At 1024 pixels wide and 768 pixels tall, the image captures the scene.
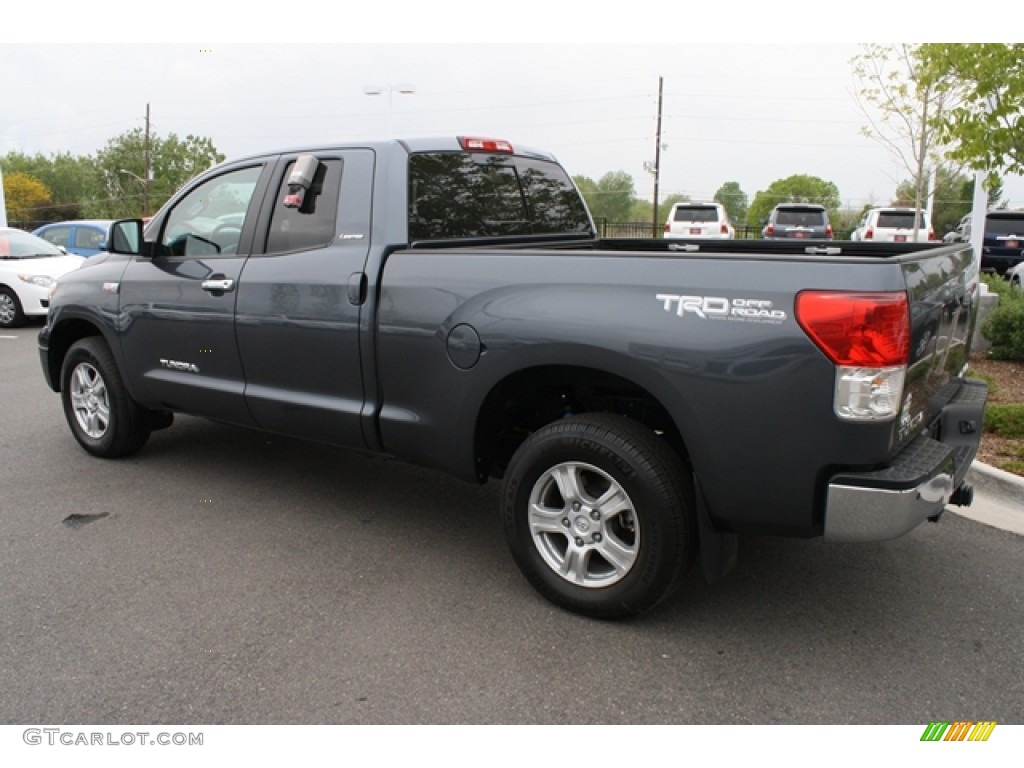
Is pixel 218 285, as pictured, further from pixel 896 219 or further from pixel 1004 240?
pixel 1004 240

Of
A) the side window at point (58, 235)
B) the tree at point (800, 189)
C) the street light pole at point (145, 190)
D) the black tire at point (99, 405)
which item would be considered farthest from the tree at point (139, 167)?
the black tire at point (99, 405)

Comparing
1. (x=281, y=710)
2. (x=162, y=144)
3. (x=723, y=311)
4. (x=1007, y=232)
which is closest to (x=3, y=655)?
(x=281, y=710)

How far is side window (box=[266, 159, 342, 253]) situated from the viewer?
4.06 m

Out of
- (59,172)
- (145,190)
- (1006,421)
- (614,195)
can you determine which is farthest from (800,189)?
(1006,421)

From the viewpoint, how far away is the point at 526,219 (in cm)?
458

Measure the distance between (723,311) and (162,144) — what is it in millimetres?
86640

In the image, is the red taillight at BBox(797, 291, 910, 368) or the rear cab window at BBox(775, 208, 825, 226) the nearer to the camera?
the red taillight at BBox(797, 291, 910, 368)

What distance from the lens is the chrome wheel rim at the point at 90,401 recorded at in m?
5.40

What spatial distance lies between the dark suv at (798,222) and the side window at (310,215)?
18.0 m

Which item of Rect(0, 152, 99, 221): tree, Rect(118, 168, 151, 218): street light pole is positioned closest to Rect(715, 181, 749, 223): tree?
Rect(118, 168, 151, 218): street light pole

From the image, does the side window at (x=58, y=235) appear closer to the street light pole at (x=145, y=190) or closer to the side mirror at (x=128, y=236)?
the side mirror at (x=128, y=236)

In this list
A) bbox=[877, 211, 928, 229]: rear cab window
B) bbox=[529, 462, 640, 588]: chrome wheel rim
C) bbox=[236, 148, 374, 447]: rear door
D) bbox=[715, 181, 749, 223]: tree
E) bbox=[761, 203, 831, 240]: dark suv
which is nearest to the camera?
bbox=[529, 462, 640, 588]: chrome wheel rim

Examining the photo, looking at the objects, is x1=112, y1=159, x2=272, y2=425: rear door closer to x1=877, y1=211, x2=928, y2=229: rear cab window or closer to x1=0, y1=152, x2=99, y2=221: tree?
x1=877, y1=211, x2=928, y2=229: rear cab window
